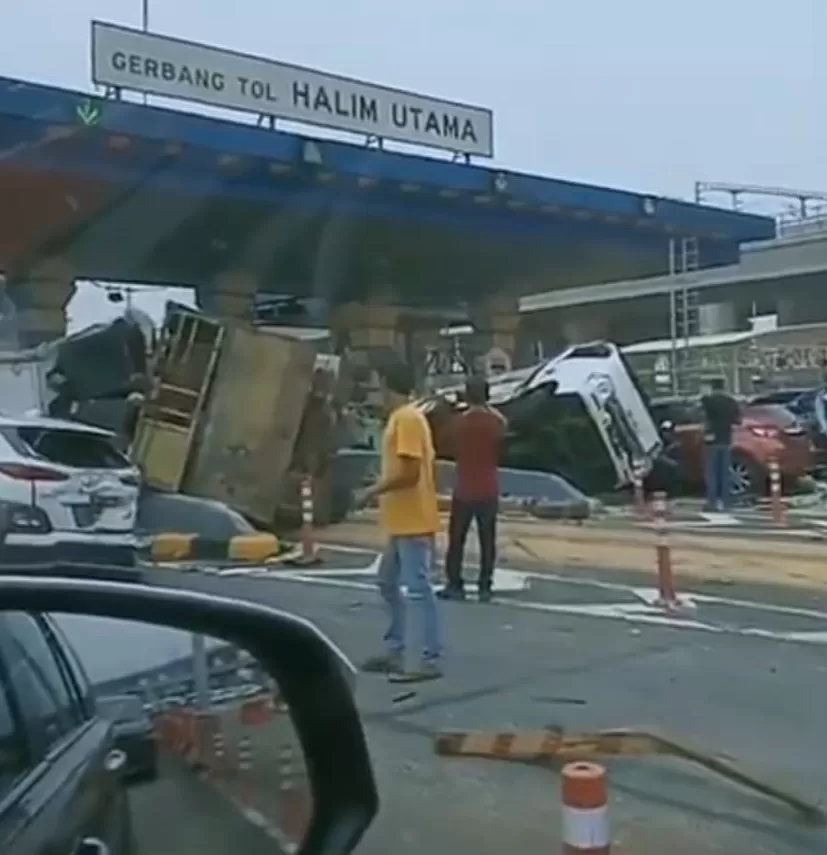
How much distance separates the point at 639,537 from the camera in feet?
53.6

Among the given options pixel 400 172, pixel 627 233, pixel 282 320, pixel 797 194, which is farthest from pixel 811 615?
pixel 797 194

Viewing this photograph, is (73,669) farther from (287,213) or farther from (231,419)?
(287,213)

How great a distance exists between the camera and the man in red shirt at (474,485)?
36.1 ft

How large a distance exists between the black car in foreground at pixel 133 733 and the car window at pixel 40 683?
2.1 inches

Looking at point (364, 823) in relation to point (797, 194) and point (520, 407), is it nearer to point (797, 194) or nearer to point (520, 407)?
point (520, 407)

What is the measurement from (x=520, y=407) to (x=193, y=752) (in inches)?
800

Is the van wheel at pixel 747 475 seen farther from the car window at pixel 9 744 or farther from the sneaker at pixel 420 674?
the car window at pixel 9 744

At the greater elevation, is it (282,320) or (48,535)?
(282,320)

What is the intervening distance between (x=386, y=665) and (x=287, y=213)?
2317cm

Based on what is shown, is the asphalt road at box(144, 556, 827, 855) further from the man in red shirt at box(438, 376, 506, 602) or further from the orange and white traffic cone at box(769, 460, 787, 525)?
the orange and white traffic cone at box(769, 460, 787, 525)

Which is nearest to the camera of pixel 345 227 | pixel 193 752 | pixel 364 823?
pixel 193 752

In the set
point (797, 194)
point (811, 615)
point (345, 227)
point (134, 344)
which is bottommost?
point (811, 615)

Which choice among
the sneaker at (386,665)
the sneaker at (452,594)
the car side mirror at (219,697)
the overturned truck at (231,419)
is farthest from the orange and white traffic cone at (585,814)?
the overturned truck at (231,419)

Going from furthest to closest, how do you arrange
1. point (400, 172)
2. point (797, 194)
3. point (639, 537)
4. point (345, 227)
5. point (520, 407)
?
point (797, 194) → point (345, 227) → point (400, 172) → point (520, 407) → point (639, 537)
